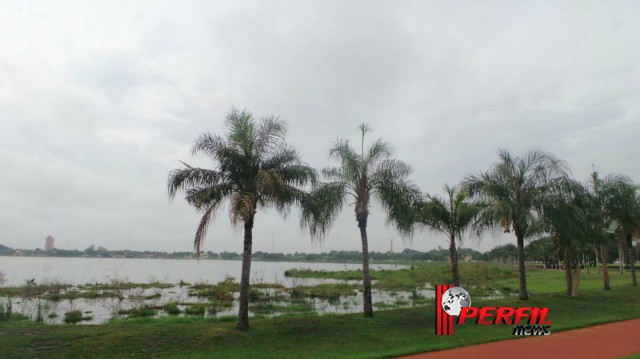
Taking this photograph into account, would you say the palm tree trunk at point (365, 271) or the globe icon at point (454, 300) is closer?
the globe icon at point (454, 300)

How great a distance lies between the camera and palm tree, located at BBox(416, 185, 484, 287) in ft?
74.6

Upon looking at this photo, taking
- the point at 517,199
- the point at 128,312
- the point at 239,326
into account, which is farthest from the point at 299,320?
the point at 517,199

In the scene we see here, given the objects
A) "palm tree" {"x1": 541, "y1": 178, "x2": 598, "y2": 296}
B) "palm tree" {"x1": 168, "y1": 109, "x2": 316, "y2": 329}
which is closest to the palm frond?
"palm tree" {"x1": 168, "y1": 109, "x2": 316, "y2": 329}

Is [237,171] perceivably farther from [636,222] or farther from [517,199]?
[636,222]

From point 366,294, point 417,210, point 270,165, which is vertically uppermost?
point 270,165

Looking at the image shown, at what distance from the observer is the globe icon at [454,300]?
13.1 metres

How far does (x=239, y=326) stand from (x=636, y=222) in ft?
98.9

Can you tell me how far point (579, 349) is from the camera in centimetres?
1238

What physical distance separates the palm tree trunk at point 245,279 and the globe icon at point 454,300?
630 cm

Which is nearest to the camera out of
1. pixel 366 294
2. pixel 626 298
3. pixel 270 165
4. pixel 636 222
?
pixel 270 165

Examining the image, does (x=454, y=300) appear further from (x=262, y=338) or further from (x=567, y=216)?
(x=567, y=216)

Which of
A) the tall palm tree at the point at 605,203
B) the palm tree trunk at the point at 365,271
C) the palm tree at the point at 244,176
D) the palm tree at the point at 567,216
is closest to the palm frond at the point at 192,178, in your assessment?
the palm tree at the point at 244,176

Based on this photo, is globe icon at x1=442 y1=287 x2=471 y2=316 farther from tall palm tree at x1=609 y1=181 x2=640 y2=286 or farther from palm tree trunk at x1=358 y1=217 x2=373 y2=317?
tall palm tree at x1=609 y1=181 x2=640 y2=286

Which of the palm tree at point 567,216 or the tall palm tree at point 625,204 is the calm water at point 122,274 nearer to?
the palm tree at point 567,216
